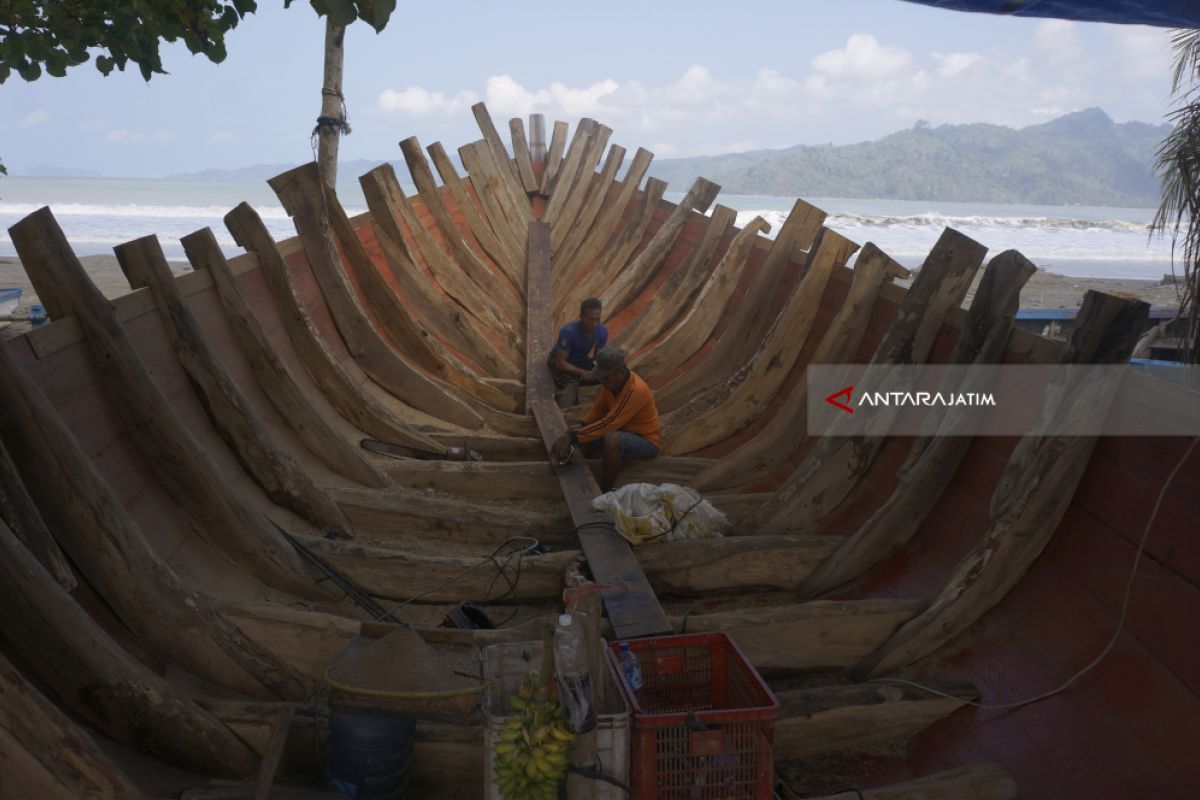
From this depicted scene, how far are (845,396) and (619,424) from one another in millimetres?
1328

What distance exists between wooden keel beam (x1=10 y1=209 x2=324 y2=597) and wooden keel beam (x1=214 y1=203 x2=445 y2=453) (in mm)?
1718

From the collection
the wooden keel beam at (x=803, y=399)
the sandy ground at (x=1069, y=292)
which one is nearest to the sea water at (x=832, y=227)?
the sandy ground at (x=1069, y=292)

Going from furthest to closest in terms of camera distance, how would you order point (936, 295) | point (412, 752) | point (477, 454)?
point (477, 454) < point (936, 295) < point (412, 752)

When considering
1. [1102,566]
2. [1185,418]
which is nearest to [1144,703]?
[1102,566]

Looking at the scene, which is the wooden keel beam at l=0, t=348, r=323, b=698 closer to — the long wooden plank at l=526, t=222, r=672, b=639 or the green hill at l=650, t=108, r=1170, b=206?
the long wooden plank at l=526, t=222, r=672, b=639

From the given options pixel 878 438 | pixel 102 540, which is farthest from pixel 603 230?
pixel 102 540

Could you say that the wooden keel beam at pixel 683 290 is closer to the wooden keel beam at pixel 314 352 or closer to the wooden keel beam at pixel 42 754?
the wooden keel beam at pixel 314 352

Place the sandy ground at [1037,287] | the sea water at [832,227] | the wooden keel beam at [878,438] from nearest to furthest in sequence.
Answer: the wooden keel beam at [878,438] < the sandy ground at [1037,287] < the sea water at [832,227]

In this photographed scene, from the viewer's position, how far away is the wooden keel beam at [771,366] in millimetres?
4973

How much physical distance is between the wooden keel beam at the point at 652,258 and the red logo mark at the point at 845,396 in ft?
14.1

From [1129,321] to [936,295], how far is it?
113 cm

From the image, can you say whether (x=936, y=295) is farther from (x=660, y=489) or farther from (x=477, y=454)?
(x=477, y=454)

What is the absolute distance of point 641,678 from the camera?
254 centimetres

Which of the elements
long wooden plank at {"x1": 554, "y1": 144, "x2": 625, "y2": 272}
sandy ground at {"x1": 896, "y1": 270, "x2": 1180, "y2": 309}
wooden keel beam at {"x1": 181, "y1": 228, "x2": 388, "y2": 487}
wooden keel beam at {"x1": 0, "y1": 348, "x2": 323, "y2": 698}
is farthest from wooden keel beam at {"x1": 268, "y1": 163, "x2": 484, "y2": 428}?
sandy ground at {"x1": 896, "y1": 270, "x2": 1180, "y2": 309}
